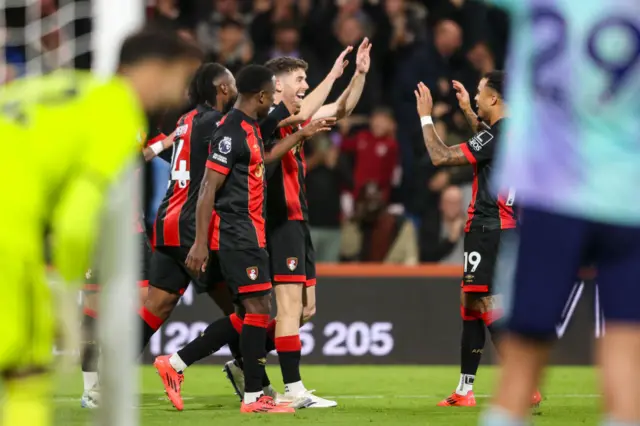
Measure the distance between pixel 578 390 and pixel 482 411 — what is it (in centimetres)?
171

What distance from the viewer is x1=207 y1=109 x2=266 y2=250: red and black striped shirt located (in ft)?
24.3

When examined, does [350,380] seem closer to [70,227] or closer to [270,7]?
[270,7]

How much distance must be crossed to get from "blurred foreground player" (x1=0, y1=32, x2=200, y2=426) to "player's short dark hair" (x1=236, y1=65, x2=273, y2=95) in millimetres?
3802

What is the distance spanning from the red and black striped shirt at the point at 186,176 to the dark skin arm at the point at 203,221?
0.66 m

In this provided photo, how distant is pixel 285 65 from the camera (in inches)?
320

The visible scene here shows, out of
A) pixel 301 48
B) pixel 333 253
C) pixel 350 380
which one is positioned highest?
pixel 301 48

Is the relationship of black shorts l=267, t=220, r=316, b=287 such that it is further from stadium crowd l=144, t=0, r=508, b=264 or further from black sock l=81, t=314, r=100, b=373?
stadium crowd l=144, t=0, r=508, b=264

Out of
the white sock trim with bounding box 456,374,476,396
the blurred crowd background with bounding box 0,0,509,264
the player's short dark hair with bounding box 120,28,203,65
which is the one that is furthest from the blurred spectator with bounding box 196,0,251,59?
the player's short dark hair with bounding box 120,28,203,65

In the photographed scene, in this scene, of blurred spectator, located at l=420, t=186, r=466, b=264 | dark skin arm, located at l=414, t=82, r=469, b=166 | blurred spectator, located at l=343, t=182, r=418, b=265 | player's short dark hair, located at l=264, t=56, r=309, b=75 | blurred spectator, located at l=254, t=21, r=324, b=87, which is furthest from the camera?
blurred spectator, located at l=254, t=21, r=324, b=87

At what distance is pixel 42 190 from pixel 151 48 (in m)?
0.58

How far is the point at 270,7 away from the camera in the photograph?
1355 cm

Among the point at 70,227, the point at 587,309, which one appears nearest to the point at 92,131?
the point at 70,227

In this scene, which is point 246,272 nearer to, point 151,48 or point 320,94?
point 320,94

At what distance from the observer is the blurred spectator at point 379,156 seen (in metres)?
12.3
